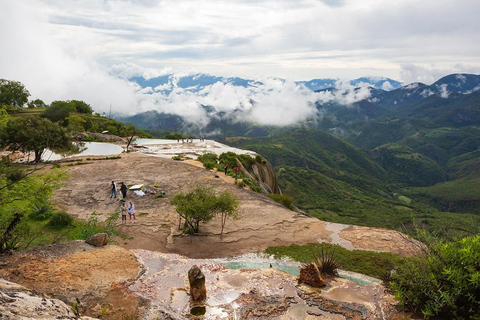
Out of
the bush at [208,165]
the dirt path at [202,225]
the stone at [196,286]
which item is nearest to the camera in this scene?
the stone at [196,286]

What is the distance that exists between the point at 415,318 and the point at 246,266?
327 inches

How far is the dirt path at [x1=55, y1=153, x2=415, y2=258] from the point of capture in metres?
19.5

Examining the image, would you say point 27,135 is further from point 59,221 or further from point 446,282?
point 446,282

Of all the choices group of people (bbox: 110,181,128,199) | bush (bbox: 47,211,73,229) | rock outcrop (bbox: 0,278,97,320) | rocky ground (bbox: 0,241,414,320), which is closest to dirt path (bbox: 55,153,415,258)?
group of people (bbox: 110,181,128,199)

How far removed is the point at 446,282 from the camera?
32.1 ft

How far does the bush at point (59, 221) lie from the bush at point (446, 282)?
19188 millimetres

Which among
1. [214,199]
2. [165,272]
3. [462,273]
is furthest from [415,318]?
[214,199]

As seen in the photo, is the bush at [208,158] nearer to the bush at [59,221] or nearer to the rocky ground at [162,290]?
the bush at [59,221]

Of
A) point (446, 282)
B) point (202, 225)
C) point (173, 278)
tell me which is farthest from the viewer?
point (202, 225)

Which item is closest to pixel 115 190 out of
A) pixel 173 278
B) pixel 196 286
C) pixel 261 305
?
pixel 173 278

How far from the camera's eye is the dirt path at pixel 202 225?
19.5 m

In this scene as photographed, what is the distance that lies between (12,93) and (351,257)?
Answer: 321 ft

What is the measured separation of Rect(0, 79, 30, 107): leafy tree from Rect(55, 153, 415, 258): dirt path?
2641 inches

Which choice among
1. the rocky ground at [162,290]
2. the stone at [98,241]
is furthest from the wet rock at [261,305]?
the stone at [98,241]
